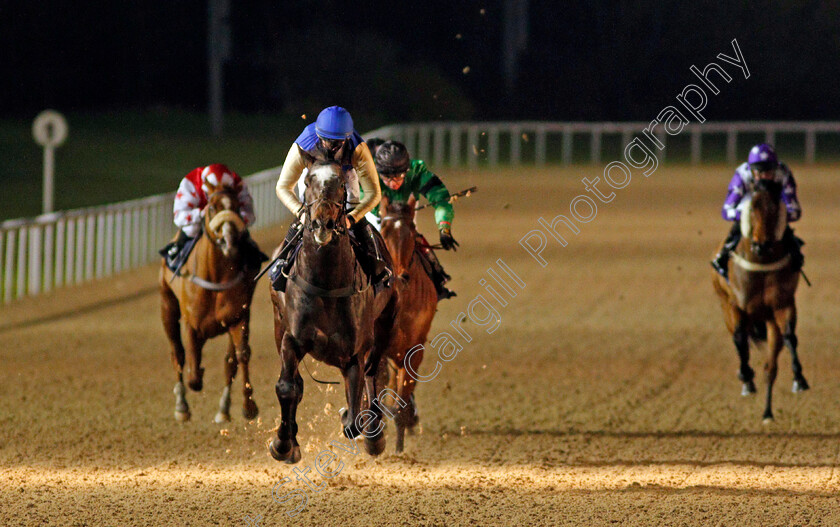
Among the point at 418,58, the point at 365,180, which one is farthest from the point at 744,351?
the point at 418,58

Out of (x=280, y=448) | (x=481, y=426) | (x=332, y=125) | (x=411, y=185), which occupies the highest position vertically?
(x=332, y=125)

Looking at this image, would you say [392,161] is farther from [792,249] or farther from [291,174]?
[792,249]

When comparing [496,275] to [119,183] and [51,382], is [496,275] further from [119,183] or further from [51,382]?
[119,183]

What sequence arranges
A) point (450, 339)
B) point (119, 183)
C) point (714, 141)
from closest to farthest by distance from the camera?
point (450, 339) < point (119, 183) < point (714, 141)

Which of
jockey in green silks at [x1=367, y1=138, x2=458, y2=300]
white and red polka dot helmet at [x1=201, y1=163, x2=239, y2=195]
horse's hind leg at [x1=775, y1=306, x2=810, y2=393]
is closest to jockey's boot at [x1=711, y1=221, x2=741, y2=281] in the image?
horse's hind leg at [x1=775, y1=306, x2=810, y2=393]

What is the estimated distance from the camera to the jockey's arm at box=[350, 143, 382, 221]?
543 centimetres

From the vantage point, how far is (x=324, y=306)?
17.2 ft

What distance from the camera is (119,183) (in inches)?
947

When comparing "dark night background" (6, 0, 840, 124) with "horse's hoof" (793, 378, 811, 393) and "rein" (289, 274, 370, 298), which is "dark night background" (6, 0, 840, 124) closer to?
"horse's hoof" (793, 378, 811, 393)

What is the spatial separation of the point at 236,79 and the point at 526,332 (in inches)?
929

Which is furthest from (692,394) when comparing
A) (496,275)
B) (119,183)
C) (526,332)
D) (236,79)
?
(236,79)

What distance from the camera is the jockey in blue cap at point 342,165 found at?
206 inches

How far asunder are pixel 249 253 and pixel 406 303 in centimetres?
146

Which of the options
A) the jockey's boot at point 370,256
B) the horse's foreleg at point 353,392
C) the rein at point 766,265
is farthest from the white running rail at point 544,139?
the horse's foreleg at point 353,392
